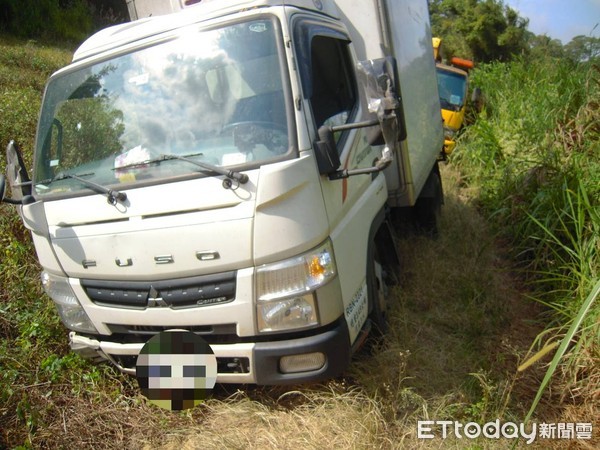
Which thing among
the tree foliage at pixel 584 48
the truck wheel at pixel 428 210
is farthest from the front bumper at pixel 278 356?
the tree foliage at pixel 584 48

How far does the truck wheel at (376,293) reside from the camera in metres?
2.98

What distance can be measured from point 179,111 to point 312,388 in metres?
1.71

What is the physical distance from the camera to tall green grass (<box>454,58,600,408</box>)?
3.49 metres

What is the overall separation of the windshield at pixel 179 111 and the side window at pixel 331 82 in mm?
319

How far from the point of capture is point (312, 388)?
2828mm

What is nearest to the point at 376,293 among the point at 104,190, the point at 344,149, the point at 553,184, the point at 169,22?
the point at 344,149

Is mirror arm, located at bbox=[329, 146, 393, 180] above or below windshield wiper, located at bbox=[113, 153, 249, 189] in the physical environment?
below

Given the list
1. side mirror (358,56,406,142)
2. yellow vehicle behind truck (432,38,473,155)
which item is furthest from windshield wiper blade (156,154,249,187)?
yellow vehicle behind truck (432,38,473,155)

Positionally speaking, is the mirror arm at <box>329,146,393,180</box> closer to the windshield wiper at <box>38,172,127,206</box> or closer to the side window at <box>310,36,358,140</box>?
the side window at <box>310,36,358,140</box>

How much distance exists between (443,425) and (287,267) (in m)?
1.27

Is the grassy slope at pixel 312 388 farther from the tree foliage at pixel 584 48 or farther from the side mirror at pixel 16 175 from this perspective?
the tree foliage at pixel 584 48

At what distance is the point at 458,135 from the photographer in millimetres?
9352

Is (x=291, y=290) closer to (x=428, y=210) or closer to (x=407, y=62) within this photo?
(x=407, y=62)

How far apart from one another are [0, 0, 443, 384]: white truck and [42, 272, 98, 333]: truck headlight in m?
0.01
